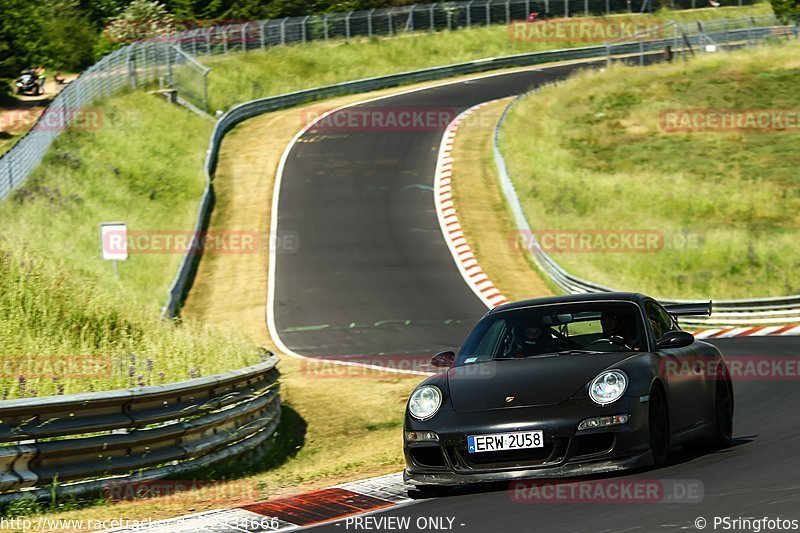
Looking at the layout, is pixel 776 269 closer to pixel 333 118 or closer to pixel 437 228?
pixel 437 228

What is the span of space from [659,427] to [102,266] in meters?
21.9

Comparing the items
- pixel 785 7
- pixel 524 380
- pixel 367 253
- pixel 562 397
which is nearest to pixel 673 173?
pixel 367 253

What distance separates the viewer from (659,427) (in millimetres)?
8766

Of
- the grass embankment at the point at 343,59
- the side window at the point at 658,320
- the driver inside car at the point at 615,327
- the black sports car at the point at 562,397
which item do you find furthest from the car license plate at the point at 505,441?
the grass embankment at the point at 343,59

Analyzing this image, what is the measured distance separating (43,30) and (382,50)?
17760mm

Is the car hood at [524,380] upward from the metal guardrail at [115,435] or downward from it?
upward

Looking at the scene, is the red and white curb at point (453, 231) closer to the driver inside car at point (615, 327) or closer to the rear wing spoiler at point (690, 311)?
the rear wing spoiler at point (690, 311)

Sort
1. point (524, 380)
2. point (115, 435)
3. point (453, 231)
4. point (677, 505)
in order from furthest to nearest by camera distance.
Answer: point (453, 231) → point (115, 435) → point (524, 380) → point (677, 505)

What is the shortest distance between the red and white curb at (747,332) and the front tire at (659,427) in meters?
14.5

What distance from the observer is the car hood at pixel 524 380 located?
8.50 meters

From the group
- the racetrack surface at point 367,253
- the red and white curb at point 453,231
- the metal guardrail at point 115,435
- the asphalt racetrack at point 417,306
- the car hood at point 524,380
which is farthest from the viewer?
the red and white curb at point 453,231

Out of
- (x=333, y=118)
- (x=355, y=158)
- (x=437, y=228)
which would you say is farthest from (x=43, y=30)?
(x=437, y=228)

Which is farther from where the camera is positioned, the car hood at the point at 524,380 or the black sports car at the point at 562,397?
the car hood at the point at 524,380

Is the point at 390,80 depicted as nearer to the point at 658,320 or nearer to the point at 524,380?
the point at 658,320
